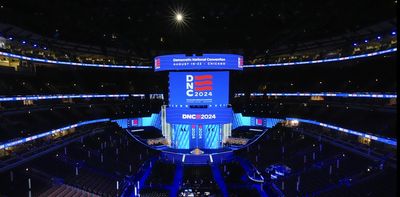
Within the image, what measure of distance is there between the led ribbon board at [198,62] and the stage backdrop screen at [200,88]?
1154 mm

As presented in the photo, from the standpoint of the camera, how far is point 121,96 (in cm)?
4047

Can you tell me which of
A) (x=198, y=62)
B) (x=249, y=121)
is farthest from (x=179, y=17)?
(x=249, y=121)

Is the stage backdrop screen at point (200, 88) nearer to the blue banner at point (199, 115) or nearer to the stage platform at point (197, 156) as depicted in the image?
the blue banner at point (199, 115)

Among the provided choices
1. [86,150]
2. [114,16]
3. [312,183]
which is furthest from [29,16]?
[312,183]

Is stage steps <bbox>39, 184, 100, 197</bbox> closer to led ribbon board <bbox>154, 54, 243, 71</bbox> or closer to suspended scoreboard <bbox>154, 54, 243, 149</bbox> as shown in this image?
suspended scoreboard <bbox>154, 54, 243, 149</bbox>

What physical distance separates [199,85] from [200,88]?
361mm

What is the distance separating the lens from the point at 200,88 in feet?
104

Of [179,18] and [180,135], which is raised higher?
[179,18]

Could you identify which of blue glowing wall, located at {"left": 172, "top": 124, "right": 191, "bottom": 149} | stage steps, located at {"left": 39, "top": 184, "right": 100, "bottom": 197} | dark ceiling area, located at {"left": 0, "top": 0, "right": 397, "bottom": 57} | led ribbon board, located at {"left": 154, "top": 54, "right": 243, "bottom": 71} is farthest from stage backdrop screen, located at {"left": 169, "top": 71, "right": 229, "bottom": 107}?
stage steps, located at {"left": 39, "top": 184, "right": 100, "bottom": 197}

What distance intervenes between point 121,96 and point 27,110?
52.2 feet

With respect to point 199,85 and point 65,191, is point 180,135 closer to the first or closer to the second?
point 199,85

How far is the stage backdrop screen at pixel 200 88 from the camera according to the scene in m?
31.5

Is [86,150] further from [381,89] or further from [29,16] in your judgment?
[381,89]

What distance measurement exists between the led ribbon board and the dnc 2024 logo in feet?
4.38
